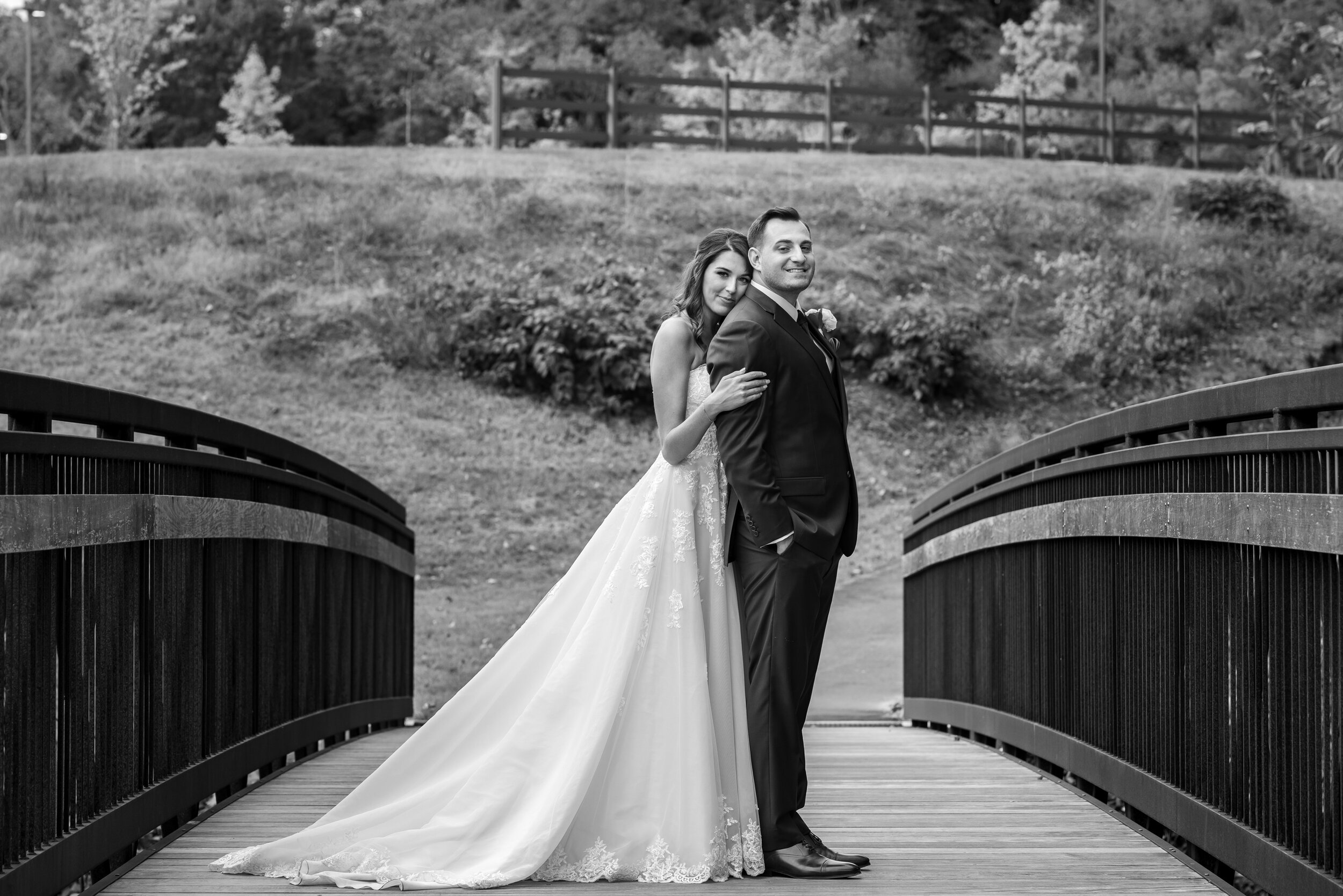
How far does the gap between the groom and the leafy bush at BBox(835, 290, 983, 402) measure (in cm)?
1760

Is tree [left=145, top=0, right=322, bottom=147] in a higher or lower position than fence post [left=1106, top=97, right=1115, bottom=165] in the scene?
higher

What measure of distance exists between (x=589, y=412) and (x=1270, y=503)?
1713 centimetres

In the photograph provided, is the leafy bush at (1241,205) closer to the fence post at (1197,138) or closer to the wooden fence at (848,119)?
the wooden fence at (848,119)

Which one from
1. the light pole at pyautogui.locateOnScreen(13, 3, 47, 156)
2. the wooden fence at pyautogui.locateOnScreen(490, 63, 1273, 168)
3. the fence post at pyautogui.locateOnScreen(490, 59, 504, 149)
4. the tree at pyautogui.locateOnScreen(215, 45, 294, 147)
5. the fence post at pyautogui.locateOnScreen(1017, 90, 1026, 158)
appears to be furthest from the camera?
the tree at pyautogui.locateOnScreen(215, 45, 294, 147)

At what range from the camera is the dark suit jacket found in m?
4.45

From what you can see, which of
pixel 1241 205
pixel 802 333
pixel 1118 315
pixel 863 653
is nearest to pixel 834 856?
pixel 802 333

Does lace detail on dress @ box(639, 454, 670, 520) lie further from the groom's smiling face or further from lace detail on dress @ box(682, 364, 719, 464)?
the groom's smiling face

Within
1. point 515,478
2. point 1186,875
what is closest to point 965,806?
point 1186,875

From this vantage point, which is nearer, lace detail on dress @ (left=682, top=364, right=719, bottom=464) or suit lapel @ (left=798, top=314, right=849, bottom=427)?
suit lapel @ (left=798, top=314, right=849, bottom=427)

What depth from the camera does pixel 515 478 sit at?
1886cm

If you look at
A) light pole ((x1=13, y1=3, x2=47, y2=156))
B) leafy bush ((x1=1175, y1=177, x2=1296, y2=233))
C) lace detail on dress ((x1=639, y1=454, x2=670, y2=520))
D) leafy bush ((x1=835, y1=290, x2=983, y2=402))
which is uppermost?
light pole ((x1=13, y1=3, x2=47, y2=156))

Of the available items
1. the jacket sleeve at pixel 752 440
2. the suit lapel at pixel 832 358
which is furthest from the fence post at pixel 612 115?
the jacket sleeve at pixel 752 440

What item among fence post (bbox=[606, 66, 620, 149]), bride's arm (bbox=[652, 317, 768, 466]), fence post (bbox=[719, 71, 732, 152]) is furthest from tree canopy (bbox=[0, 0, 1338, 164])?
bride's arm (bbox=[652, 317, 768, 466])

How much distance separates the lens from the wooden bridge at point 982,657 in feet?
12.0
